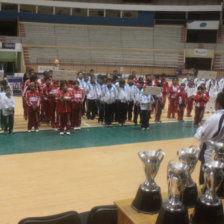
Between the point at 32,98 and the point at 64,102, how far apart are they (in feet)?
2.93

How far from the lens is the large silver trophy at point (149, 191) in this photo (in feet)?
5.82

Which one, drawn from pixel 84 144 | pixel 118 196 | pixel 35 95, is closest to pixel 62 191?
pixel 118 196

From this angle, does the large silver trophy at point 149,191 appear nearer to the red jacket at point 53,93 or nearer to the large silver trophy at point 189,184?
the large silver trophy at point 189,184

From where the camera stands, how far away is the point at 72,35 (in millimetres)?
24797

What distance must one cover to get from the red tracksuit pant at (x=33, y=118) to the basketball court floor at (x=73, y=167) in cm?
26

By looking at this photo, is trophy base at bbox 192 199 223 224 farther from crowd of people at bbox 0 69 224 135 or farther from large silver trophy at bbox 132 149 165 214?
crowd of people at bbox 0 69 224 135

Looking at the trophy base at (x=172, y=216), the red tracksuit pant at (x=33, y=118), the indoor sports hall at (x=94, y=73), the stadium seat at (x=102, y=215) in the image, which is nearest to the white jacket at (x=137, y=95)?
the indoor sports hall at (x=94, y=73)

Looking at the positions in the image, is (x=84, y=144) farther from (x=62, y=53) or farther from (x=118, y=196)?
(x=62, y=53)

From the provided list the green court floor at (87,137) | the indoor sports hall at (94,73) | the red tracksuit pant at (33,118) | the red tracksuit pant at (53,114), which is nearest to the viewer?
the indoor sports hall at (94,73)

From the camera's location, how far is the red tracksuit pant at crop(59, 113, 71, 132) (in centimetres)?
779

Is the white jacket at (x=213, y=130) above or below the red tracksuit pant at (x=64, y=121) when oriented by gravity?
above

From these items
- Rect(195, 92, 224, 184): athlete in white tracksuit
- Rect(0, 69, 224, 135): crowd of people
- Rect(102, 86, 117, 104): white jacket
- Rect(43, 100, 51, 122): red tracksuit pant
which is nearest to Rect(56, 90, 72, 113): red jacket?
Rect(0, 69, 224, 135): crowd of people

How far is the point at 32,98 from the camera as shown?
24.8ft

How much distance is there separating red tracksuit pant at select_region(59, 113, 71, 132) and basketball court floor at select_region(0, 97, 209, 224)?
0.89 feet
